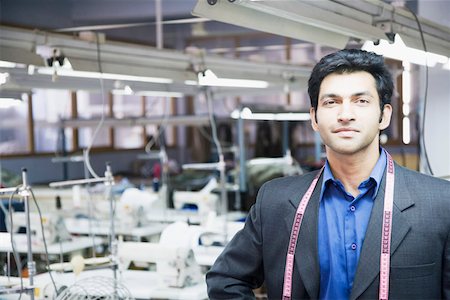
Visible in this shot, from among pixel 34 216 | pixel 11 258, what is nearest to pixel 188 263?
pixel 11 258

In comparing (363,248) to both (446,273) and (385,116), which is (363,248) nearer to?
(446,273)

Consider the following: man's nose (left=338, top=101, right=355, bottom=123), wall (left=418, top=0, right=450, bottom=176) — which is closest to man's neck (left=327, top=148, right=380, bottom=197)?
man's nose (left=338, top=101, right=355, bottom=123)

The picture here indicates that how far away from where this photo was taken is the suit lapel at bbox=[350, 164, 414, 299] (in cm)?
154

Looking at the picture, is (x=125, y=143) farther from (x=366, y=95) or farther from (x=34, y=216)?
(x=366, y=95)

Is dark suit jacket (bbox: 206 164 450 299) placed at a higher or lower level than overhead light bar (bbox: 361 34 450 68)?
lower

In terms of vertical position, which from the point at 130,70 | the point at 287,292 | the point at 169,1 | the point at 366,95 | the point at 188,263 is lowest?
the point at 188,263

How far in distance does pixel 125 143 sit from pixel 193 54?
6.79 meters

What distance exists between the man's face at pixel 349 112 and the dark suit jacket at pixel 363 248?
0.45ft

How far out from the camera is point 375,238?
156 cm

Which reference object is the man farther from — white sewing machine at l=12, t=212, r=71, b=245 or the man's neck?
white sewing machine at l=12, t=212, r=71, b=245

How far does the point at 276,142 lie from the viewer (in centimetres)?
970

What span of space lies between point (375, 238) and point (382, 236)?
0.06 feet

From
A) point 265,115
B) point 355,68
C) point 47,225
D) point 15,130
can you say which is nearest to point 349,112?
point 355,68

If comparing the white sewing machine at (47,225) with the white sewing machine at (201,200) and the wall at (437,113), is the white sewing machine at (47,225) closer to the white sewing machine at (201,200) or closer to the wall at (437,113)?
the white sewing machine at (201,200)
